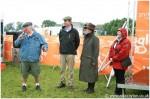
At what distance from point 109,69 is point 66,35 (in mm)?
3142

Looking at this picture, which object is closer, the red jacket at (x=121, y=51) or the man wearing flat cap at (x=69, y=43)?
the red jacket at (x=121, y=51)

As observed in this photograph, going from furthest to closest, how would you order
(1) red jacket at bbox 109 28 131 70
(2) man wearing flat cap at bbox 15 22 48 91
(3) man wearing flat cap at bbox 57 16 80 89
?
(3) man wearing flat cap at bbox 57 16 80 89 → (2) man wearing flat cap at bbox 15 22 48 91 → (1) red jacket at bbox 109 28 131 70

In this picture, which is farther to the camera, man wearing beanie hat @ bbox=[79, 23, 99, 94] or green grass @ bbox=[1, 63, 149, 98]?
man wearing beanie hat @ bbox=[79, 23, 99, 94]

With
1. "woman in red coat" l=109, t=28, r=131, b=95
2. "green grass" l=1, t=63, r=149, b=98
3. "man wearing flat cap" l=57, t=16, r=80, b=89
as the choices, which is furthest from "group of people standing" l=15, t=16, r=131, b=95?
"man wearing flat cap" l=57, t=16, r=80, b=89

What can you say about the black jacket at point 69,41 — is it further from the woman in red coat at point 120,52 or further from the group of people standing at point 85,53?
the woman in red coat at point 120,52

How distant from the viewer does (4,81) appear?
37.6 ft

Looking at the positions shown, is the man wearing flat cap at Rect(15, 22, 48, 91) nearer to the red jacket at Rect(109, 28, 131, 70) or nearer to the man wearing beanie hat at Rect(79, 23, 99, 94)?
the man wearing beanie hat at Rect(79, 23, 99, 94)

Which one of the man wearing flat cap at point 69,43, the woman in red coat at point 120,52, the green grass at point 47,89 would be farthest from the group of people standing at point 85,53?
the man wearing flat cap at point 69,43

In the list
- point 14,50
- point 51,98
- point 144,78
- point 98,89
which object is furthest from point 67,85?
point 14,50

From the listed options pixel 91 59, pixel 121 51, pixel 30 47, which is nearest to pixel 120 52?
pixel 121 51

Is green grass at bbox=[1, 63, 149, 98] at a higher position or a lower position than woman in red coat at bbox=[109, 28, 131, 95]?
lower

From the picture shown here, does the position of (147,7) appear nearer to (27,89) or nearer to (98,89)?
(98,89)

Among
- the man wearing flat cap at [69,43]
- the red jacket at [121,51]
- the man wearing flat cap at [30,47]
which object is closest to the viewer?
the red jacket at [121,51]

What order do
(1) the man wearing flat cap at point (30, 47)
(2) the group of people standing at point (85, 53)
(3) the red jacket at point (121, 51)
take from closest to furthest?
(3) the red jacket at point (121, 51), (2) the group of people standing at point (85, 53), (1) the man wearing flat cap at point (30, 47)
